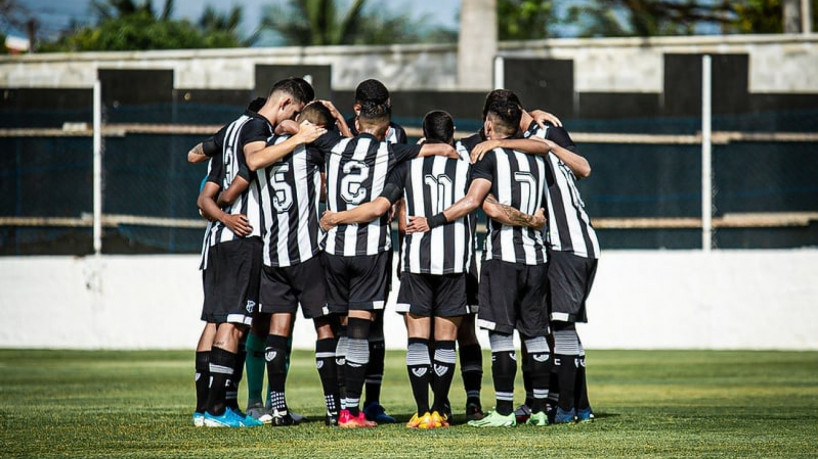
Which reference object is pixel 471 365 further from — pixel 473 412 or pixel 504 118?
pixel 504 118

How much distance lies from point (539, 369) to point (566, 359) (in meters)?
0.24

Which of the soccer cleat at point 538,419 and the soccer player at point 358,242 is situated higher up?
the soccer player at point 358,242

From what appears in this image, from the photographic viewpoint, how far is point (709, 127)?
14.8m

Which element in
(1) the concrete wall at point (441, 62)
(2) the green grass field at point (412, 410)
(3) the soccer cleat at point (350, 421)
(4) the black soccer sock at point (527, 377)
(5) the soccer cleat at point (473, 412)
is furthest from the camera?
(1) the concrete wall at point (441, 62)

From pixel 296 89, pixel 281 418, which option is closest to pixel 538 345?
pixel 281 418

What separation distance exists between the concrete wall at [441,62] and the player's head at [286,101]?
14800mm

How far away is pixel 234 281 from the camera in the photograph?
25.7 ft

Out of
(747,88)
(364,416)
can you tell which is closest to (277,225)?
(364,416)

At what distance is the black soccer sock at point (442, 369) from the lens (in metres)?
7.88

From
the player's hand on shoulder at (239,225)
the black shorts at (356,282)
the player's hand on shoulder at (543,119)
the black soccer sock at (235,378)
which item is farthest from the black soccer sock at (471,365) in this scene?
the player's hand on shoulder at (239,225)

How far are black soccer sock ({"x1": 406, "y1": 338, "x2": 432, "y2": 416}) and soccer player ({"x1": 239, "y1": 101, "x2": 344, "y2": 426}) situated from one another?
1.62 ft

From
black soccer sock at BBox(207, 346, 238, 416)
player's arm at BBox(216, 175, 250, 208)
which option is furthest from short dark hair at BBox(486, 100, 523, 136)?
black soccer sock at BBox(207, 346, 238, 416)

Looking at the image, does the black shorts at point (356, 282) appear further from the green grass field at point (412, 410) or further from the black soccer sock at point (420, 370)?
the green grass field at point (412, 410)

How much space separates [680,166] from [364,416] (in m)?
7.85
